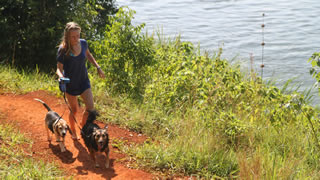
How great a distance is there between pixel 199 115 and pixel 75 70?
2.51 metres

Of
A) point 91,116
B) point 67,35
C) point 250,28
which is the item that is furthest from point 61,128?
point 250,28

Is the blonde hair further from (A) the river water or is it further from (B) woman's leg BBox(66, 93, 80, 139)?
(A) the river water

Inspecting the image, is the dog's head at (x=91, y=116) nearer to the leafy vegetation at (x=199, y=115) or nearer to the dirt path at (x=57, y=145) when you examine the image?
the dirt path at (x=57, y=145)

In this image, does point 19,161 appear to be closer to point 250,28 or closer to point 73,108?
point 73,108

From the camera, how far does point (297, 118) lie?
312 inches

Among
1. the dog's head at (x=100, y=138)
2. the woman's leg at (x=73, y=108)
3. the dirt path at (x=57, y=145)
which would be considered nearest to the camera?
the dog's head at (x=100, y=138)

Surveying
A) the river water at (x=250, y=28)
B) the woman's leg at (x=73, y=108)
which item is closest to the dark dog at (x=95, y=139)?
the woman's leg at (x=73, y=108)

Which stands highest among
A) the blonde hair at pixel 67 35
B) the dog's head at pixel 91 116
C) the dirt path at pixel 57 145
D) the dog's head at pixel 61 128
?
the blonde hair at pixel 67 35

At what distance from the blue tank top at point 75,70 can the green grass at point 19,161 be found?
1.17m

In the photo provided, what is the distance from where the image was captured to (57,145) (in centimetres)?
679

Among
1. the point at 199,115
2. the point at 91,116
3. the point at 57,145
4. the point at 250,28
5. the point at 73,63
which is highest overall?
the point at 73,63

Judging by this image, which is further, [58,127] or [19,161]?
[58,127]

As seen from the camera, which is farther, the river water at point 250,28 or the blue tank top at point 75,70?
the river water at point 250,28

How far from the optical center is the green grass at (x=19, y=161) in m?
5.53
